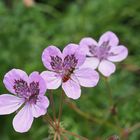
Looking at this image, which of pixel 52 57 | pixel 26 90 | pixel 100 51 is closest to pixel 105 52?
pixel 100 51

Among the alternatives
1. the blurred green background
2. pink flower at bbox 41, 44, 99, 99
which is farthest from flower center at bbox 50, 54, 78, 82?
the blurred green background

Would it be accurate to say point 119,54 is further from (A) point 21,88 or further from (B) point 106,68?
(A) point 21,88

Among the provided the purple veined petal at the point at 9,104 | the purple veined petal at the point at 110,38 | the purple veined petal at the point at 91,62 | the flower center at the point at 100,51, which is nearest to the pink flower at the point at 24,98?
A: the purple veined petal at the point at 9,104

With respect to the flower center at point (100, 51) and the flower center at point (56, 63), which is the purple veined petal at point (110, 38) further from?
the flower center at point (56, 63)

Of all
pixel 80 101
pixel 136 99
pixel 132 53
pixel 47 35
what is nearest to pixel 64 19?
pixel 47 35

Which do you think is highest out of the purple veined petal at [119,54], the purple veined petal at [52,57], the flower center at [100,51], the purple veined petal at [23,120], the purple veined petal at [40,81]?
the flower center at [100,51]

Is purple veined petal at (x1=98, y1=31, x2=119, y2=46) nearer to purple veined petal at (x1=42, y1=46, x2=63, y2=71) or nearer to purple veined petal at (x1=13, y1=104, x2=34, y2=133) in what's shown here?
purple veined petal at (x1=42, y1=46, x2=63, y2=71)

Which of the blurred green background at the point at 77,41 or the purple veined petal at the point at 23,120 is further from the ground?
the blurred green background at the point at 77,41
